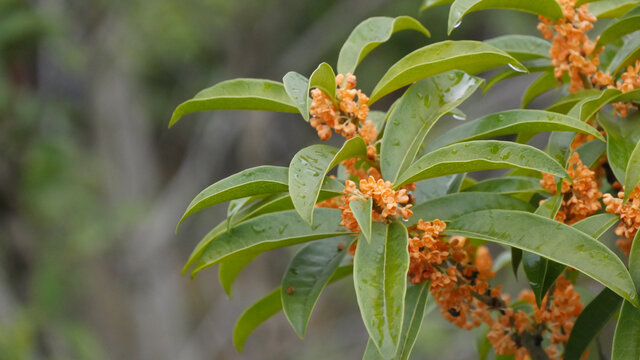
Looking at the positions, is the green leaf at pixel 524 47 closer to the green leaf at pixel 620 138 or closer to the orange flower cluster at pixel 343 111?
the green leaf at pixel 620 138

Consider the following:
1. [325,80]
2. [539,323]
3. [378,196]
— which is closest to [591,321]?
[539,323]

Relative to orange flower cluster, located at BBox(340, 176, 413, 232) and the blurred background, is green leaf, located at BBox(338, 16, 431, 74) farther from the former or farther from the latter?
the blurred background

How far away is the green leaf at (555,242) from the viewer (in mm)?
612

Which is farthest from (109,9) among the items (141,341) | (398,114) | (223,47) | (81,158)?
(398,114)

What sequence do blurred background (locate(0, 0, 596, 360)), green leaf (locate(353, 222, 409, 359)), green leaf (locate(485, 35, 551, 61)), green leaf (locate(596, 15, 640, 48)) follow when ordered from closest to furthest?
green leaf (locate(353, 222, 409, 359)), green leaf (locate(596, 15, 640, 48)), green leaf (locate(485, 35, 551, 61)), blurred background (locate(0, 0, 596, 360))

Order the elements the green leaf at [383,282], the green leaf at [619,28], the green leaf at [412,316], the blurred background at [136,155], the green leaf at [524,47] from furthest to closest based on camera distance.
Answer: the blurred background at [136,155] < the green leaf at [524,47] < the green leaf at [619,28] < the green leaf at [412,316] < the green leaf at [383,282]

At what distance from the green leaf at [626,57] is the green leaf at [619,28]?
2 centimetres

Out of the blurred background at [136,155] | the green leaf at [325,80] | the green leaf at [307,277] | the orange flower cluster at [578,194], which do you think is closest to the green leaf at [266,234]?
the green leaf at [307,277]

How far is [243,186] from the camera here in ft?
2.25

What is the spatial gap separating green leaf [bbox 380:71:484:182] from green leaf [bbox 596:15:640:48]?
20cm

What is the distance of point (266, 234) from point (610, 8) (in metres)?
0.57

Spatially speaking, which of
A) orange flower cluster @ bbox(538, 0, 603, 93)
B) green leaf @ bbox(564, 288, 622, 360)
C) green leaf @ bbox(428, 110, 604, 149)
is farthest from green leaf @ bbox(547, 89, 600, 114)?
green leaf @ bbox(564, 288, 622, 360)

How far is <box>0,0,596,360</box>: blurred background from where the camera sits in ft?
11.0

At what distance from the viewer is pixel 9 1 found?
3.18 metres
